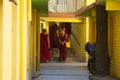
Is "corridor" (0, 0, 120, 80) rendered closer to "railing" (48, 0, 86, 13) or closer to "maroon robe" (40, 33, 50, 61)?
"railing" (48, 0, 86, 13)

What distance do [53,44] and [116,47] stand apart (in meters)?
12.3

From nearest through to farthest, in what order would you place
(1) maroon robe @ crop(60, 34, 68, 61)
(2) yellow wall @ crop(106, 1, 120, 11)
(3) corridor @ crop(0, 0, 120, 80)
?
(3) corridor @ crop(0, 0, 120, 80)
(2) yellow wall @ crop(106, 1, 120, 11)
(1) maroon robe @ crop(60, 34, 68, 61)

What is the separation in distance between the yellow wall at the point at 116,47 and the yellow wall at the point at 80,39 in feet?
30.4

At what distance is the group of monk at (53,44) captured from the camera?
86.0ft

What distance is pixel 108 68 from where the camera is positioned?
61.0 feet

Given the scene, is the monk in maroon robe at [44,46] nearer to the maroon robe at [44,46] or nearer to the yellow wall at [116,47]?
the maroon robe at [44,46]

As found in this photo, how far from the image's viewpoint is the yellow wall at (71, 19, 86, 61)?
28.9m

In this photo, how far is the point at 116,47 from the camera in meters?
18.6

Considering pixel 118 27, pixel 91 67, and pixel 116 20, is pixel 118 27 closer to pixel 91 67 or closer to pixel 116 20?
pixel 116 20

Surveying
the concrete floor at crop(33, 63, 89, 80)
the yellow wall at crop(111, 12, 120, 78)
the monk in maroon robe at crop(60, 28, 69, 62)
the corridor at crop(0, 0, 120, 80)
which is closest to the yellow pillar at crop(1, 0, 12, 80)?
the corridor at crop(0, 0, 120, 80)

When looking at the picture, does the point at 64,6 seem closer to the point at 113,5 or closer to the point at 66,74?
the point at 66,74

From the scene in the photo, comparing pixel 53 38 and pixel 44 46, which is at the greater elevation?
pixel 53 38

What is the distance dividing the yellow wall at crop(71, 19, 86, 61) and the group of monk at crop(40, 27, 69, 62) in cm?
115

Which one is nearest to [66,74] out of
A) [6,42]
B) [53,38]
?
[53,38]
